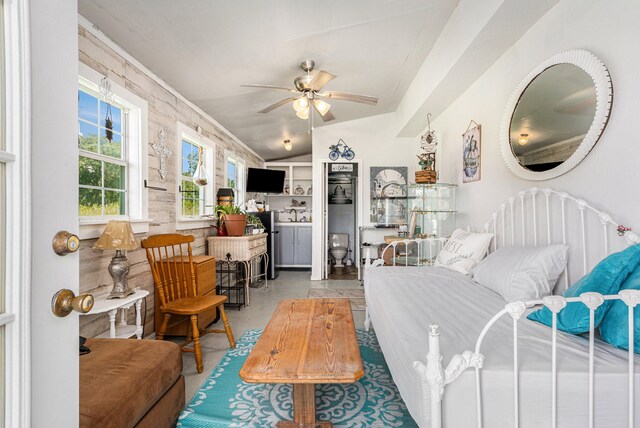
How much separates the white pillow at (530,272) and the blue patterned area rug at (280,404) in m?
0.93

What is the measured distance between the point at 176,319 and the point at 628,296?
303 centimetres

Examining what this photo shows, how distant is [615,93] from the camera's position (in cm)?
155

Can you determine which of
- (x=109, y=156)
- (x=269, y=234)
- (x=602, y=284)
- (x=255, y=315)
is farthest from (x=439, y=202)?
(x=109, y=156)

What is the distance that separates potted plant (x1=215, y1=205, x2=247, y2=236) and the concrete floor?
957mm

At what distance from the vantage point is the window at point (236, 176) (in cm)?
501

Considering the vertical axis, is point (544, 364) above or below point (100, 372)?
above

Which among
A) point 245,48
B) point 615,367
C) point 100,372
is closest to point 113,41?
point 245,48

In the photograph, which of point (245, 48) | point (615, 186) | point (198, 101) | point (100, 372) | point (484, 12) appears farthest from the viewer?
point (198, 101)

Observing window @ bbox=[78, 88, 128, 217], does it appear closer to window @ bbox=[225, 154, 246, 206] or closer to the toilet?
window @ bbox=[225, 154, 246, 206]

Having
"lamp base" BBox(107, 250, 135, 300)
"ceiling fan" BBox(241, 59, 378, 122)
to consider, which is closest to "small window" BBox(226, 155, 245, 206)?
"ceiling fan" BBox(241, 59, 378, 122)

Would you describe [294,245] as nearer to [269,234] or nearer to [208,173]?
[269,234]

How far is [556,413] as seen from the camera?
40.8 inches

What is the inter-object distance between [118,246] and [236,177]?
3446mm

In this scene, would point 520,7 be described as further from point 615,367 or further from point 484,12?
point 615,367
